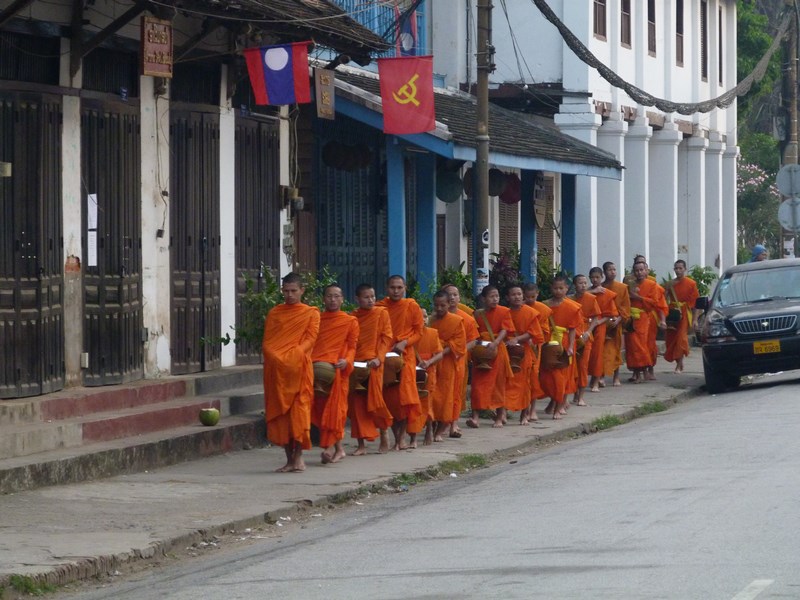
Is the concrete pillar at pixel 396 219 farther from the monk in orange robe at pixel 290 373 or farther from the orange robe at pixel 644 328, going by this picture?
the monk in orange robe at pixel 290 373

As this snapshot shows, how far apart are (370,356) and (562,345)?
408cm

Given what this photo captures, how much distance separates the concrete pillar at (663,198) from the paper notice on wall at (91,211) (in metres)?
19.2

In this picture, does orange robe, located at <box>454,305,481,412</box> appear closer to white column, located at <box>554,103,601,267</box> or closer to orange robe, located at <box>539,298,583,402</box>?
orange robe, located at <box>539,298,583,402</box>

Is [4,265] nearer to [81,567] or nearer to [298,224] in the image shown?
[81,567]

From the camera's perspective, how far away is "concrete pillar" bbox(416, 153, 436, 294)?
64.8 ft

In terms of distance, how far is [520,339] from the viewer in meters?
16.5

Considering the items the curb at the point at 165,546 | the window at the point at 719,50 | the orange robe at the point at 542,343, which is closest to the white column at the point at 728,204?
the window at the point at 719,50

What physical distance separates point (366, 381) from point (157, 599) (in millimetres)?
6031

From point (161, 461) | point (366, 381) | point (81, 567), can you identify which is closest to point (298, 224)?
point (366, 381)

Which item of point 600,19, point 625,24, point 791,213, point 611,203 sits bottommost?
point 791,213

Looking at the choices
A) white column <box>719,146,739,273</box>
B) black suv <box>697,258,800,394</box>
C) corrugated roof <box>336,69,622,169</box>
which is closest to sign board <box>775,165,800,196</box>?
corrugated roof <box>336,69,622,169</box>

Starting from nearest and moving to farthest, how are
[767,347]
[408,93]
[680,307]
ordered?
[408,93]
[767,347]
[680,307]

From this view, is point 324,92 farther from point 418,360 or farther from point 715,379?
point 715,379

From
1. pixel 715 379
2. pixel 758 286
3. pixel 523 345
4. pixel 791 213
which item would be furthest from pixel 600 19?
pixel 523 345
